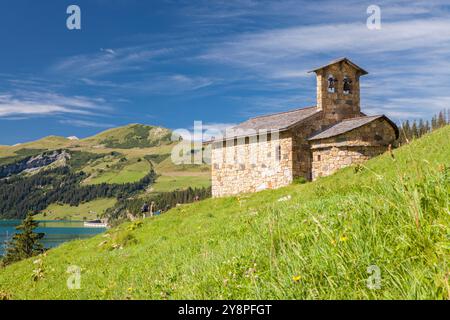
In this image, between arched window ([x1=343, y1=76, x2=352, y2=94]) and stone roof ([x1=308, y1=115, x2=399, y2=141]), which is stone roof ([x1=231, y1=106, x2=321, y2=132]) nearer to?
stone roof ([x1=308, y1=115, x2=399, y2=141])

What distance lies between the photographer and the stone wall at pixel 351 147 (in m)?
33.7

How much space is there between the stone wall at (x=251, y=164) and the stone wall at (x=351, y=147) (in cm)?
250

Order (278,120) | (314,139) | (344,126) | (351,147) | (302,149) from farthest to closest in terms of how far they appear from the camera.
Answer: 1. (278,120)
2. (302,149)
3. (314,139)
4. (344,126)
5. (351,147)

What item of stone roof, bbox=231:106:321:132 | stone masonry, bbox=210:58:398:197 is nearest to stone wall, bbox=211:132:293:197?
stone masonry, bbox=210:58:398:197

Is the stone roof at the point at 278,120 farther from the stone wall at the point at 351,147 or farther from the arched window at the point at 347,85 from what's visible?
the arched window at the point at 347,85

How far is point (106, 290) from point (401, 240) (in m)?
7.25

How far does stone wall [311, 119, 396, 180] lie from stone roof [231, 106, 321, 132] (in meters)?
2.84

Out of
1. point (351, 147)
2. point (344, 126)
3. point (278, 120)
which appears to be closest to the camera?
point (351, 147)

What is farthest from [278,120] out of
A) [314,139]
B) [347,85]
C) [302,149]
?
[347,85]

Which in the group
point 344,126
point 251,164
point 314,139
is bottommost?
point 251,164

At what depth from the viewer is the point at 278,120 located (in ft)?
132

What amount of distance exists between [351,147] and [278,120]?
8.60 meters

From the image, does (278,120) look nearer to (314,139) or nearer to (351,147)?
(314,139)

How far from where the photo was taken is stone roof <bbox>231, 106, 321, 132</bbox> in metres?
36.9
